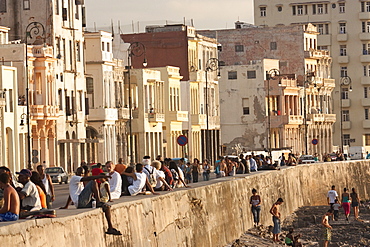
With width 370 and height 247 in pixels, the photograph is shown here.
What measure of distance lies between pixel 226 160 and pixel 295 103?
6092 cm

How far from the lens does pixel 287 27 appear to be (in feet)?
386

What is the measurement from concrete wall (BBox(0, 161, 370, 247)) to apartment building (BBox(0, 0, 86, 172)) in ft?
57.9

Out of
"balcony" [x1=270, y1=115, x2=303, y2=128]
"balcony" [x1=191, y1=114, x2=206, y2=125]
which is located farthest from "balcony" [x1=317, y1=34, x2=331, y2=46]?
"balcony" [x1=191, y1=114, x2=206, y2=125]

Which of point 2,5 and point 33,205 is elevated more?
point 2,5

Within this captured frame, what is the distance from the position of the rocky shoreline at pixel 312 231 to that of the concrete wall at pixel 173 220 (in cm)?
48

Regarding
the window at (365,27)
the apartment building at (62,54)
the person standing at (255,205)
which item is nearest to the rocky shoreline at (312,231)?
the person standing at (255,205)

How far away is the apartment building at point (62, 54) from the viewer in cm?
7175

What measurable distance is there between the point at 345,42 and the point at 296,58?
21.8 m

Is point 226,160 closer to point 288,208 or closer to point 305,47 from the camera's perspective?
point 288,208

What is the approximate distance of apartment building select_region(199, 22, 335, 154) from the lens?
113m

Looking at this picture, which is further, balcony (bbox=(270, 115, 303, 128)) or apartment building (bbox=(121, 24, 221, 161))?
balcony (bbox=(270, 115, 303, 128))

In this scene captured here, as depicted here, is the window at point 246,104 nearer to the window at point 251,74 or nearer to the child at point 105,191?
the window at point 251,74

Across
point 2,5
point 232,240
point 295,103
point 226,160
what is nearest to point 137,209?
point 232,240

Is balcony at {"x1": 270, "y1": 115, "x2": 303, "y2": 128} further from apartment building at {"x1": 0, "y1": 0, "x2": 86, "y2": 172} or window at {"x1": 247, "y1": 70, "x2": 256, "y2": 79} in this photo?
apartment building at {"x1": 0, "y1": 0, "x2": 86, "y2": 172}
